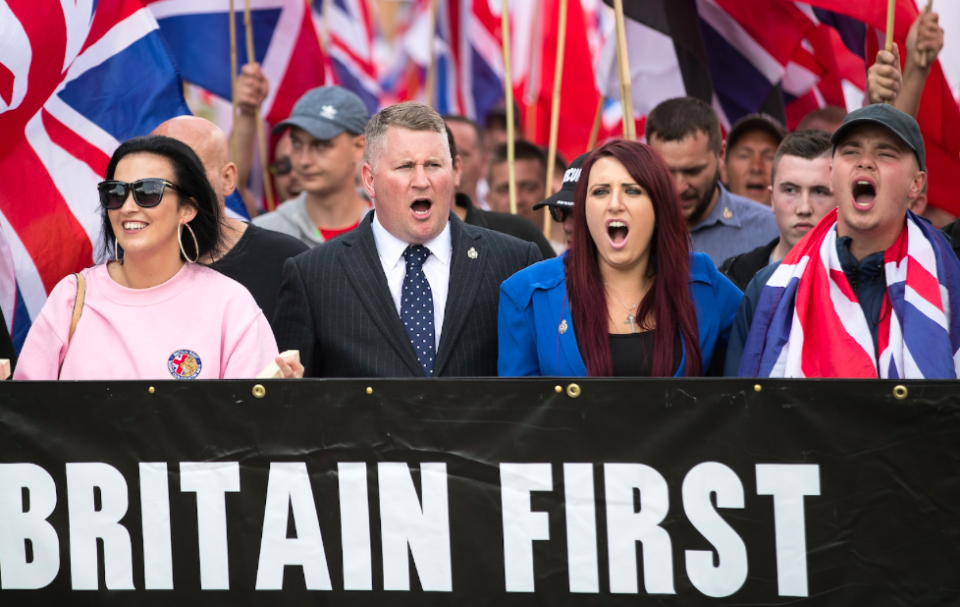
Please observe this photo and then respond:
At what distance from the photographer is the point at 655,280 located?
3371mm

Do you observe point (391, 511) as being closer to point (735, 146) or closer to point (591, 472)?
point (591, 472)

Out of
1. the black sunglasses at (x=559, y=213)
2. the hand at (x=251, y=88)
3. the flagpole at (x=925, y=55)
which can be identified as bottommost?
the black sunglasses at (x=559, y=213)

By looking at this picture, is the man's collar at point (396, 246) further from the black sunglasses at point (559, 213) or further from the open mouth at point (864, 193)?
the open mouth at point (864, 193)

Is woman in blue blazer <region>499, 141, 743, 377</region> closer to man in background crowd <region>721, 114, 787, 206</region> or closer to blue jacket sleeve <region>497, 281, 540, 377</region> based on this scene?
blue jacket sleeve <region>497, 281, 540, 377</region>

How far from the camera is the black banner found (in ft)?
8.82

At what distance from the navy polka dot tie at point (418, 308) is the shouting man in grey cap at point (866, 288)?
1011 mm

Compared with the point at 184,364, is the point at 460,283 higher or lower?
higher

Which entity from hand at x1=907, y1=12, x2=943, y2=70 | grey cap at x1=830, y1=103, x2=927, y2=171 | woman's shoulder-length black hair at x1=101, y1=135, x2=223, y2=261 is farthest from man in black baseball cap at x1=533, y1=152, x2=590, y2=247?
hand at x1=907, y1=12, x2=943, y2=70

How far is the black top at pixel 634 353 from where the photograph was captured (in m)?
3.23

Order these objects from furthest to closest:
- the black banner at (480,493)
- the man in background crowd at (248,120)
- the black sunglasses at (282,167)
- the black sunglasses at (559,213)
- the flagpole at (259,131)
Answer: the black sunglasses at (282,167), the man in background crowd at (248,120), the flagpole at (259,131), the black sunglasses at (559,213), the black banner at (480,493)

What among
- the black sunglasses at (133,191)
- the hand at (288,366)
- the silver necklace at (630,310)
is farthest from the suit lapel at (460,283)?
the black sunglasses at (133,191)

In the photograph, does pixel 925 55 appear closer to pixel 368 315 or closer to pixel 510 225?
pixel 510 225

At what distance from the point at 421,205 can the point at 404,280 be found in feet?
0.95

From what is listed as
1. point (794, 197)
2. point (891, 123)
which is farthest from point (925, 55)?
point (891, 123)
